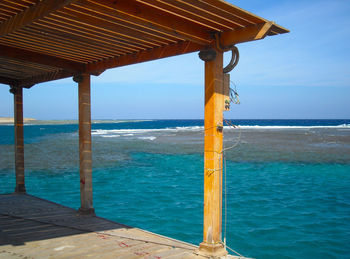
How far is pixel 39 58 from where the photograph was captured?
5.13 metres

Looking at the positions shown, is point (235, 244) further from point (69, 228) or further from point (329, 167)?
point (329, 167)

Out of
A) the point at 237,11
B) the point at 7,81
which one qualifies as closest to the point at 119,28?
the point at 237,11

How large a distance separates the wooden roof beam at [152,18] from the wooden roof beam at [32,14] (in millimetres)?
199

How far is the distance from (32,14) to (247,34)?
224 cm

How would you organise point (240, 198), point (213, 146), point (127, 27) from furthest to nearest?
point (240, 198) → point (213, 146) → point (127, 27)

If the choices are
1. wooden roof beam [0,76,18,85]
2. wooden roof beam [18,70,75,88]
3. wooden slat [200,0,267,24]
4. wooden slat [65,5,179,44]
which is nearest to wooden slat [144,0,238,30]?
wooden slat [200,0,267,24]

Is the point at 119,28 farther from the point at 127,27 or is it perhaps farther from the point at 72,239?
the point at 72,239

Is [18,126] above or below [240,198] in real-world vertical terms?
above

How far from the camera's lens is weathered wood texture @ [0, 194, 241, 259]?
13.3 feet

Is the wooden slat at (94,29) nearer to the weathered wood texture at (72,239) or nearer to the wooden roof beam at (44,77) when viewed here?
the wooden roof beam at (44,77)

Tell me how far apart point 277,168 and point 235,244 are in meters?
8.83

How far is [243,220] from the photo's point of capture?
7.50 meters

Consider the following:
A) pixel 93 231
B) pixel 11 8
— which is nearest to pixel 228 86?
pixel 11 8

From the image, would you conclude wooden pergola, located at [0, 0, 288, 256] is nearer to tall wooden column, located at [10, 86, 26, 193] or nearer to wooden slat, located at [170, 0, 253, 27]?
wooden slat, located at [170, 0, 253, 27]
